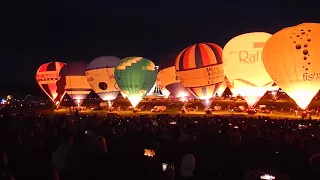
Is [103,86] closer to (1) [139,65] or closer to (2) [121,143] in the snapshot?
(1) [139,65]

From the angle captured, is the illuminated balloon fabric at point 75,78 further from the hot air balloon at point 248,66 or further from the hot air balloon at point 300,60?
the hot air balloon at point 300,60

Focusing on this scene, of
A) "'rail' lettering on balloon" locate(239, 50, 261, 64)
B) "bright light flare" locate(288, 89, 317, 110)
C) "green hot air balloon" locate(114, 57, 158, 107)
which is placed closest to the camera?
"bright light flare" locate(288, 89, 317, 110)

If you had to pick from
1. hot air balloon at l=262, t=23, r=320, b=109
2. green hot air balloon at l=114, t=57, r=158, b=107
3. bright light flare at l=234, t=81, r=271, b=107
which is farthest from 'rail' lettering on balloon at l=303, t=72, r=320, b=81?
green hot air balloon at l=114, t=57, r=158, b=107

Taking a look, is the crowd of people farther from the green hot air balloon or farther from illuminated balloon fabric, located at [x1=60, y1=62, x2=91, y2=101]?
illuminated balloon fabric, located at [x1=60, y1=62, x2=91, y2=101]

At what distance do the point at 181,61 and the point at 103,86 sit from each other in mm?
8112

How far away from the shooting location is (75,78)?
3077 cm

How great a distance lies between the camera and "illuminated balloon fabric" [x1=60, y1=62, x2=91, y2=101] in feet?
101

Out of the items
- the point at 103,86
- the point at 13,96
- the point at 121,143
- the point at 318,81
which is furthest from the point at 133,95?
the point at 13,96

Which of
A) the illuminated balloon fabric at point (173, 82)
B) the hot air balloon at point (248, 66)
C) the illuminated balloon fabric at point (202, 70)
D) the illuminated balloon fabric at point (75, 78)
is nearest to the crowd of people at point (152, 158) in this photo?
the hot air balloon at point (248, 66)

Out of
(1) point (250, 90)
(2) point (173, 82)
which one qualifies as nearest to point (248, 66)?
(1) point (250, 90)

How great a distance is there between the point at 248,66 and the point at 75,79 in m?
15.9

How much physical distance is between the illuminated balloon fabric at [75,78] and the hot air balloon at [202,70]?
11.4 metres

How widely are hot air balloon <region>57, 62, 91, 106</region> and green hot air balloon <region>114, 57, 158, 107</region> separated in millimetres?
6184

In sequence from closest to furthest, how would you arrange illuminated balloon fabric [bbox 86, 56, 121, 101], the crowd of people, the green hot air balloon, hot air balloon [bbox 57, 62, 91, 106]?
the crowd of people < the green hot air balloon < illuminated balloon fabric [bbox 86, 56, 121, 101] < hot air balloon [bbox 57, 62, 91, 106]
